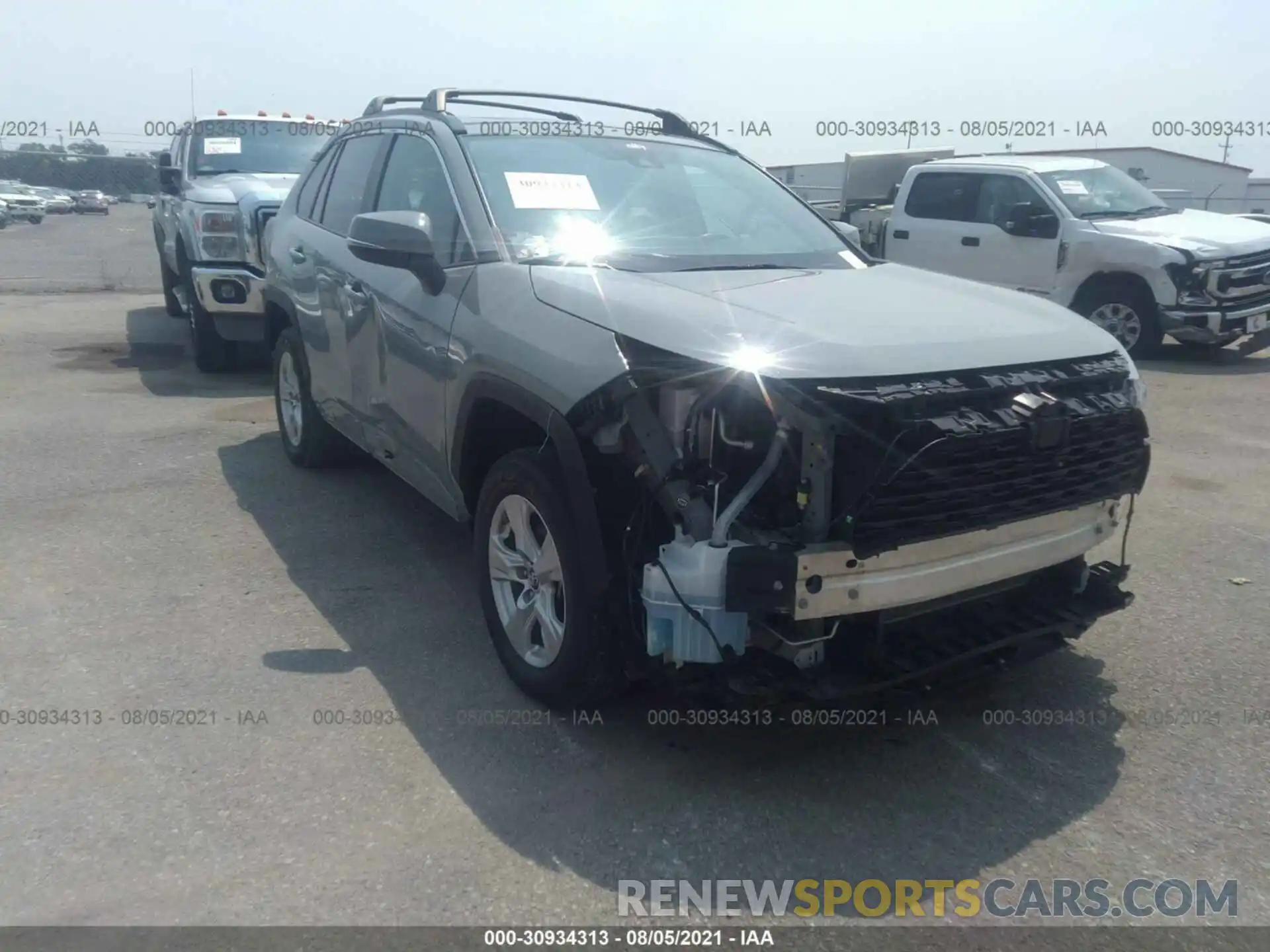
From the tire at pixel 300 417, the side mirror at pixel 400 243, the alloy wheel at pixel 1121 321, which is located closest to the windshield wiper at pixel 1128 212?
the alloy wheel at pixel 1121 321

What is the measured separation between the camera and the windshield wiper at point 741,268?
159 inches

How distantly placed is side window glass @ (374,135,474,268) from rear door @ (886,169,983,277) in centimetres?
806

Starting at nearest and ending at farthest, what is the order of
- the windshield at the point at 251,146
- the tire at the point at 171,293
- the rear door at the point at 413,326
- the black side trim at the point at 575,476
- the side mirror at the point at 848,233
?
the black side trim at the point at 575,476 → the rear door at the point at 413,326 → the side mirror at the point at 848,233 → the windshield at the point at 251,146 → the tire at the point at 171,293

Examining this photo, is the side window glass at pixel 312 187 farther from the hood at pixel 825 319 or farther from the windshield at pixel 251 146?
the windshield at pixel 251 146

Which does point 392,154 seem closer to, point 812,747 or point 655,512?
point 655,512

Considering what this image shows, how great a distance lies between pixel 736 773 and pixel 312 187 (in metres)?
4.22

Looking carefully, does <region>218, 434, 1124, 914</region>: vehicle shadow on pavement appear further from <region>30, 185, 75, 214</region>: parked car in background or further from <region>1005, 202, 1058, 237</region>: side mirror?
<region>30, 185, 75, 214</region>: parked car in background

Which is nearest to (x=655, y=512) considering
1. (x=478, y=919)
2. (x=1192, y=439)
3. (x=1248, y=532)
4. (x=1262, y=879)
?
(x=478, y=919)

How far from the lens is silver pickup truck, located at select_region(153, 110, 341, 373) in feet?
30.0

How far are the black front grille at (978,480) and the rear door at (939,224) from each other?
28.6ft

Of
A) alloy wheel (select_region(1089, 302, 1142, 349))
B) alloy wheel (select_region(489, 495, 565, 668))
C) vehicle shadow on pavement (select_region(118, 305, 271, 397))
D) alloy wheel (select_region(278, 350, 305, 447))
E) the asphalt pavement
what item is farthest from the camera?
alloy wheel (select_region(1089, 302, 1142, 349))

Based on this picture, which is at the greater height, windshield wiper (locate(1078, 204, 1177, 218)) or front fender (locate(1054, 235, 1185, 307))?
Result: windshield wiper (locate(1078, 204, 1177, 218))

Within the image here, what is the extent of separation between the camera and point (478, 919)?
275 cm

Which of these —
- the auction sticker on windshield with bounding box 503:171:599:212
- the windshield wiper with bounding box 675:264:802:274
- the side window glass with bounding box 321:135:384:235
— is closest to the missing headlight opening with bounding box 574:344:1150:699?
the windshield wiper with bounding box 675:264:802:274
